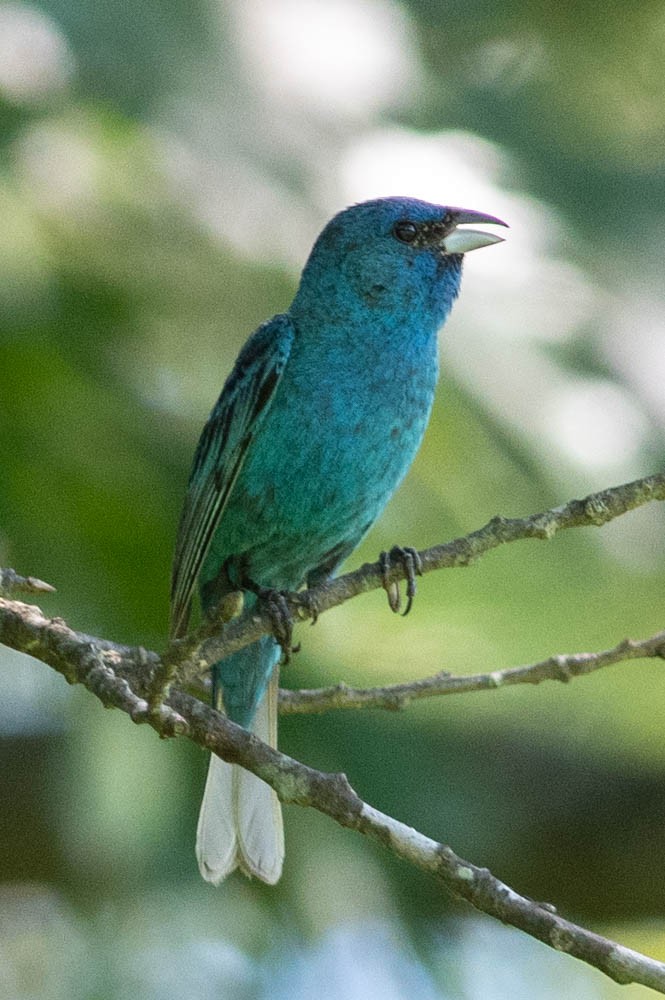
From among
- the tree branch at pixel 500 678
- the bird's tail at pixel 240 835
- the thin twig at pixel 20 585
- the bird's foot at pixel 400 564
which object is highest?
the bird's foot at pixel 400 564

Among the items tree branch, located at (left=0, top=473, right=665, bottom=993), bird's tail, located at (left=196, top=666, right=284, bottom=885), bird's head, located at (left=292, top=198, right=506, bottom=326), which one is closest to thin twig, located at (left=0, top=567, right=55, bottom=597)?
tree branch, located at (left=0, top=473, right=665, bottom=993)

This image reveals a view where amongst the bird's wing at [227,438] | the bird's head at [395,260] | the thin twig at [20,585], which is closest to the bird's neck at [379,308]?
the bird's head at [395,260]

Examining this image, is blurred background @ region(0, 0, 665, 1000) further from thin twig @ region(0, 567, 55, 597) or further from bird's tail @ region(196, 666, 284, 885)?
thin twig @ region(0, 567, 55, 597)

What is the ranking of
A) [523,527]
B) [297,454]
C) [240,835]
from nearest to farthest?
[523,527], [240,835], [297,454]

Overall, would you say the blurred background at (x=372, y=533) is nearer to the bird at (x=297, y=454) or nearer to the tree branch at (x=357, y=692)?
the bird at (x=297, y=454)

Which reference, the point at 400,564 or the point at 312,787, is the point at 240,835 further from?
the point at 312,787

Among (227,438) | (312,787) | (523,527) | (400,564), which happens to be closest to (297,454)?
(227,438)

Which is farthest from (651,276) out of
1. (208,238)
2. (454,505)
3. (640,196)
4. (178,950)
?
(178,950)
